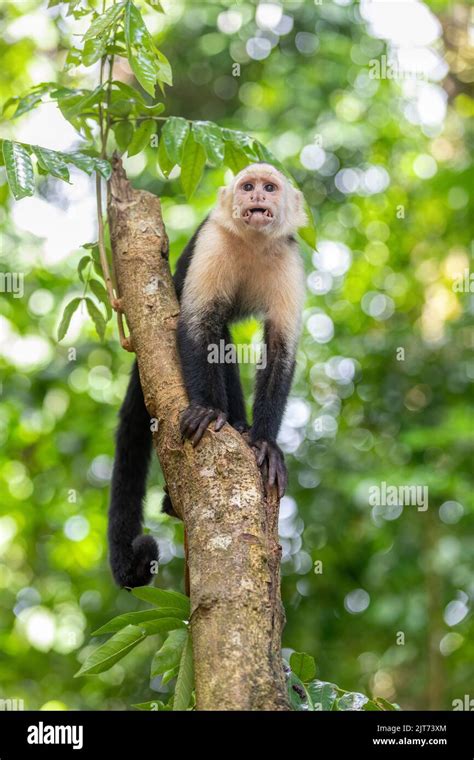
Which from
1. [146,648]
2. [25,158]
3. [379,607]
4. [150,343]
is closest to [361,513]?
[379,607]

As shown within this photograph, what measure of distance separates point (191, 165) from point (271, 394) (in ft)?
3.14

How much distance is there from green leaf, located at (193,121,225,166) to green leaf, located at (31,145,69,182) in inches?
21.6

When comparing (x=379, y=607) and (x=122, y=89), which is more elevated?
(x=122, y=89)

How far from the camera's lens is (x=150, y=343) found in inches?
112

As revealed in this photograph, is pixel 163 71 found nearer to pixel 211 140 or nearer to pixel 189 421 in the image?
pixel 211 140

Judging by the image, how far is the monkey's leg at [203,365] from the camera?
2896 mm

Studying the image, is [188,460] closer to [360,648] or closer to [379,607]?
[379,607]

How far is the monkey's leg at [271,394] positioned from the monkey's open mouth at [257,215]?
0.47 m

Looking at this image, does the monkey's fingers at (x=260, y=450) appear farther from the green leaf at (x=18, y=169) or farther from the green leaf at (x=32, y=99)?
the green leaf at (x=32, y=99)

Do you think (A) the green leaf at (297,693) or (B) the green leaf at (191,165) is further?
(B) the green leaf at (191,165)

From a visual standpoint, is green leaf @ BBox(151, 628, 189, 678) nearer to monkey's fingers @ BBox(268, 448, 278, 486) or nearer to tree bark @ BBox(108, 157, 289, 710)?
tree bark @ BBox(108, 157, 289, 710)

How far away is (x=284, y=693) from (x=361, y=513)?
13.4 feet

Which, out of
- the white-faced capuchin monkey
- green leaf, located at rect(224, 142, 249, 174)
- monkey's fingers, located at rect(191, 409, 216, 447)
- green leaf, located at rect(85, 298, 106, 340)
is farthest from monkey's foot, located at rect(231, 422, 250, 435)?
green leaf, located at rect(224, 142, 249, 174)

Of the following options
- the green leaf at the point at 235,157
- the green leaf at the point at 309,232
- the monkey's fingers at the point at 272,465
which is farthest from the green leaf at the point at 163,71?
the monkey's fingers at the point at 272,465
